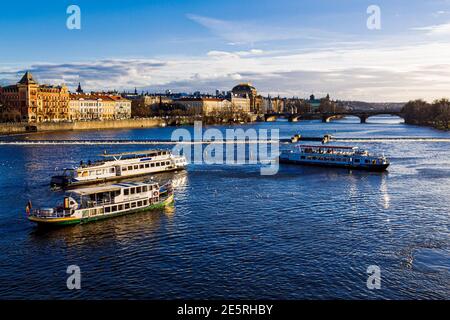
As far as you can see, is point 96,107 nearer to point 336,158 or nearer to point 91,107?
point 91,107

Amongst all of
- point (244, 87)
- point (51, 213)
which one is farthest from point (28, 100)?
point (244, 87)

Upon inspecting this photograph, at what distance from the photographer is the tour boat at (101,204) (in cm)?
1952

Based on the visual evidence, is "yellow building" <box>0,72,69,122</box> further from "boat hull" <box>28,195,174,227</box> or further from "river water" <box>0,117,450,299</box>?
"boat hull" <box>28,195,174,227</box>

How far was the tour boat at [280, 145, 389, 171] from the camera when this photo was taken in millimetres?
37125

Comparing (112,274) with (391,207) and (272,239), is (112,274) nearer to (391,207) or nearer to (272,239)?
(272,239)

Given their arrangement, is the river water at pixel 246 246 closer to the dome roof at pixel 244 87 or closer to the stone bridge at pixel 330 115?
the stone bridge at pixel 330 115

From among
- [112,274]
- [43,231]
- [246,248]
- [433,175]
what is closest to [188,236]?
[246,248]

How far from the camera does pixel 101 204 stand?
21109 mm

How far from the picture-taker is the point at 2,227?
752 inches

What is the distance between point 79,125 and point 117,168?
176 feet

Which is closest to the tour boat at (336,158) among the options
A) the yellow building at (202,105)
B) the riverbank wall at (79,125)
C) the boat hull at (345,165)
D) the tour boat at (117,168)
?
the boat hull at (345,165)

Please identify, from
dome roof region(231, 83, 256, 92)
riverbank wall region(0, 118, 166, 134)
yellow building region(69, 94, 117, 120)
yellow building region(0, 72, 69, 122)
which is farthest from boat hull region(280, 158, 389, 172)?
dome roof region(231, 83, 256, 92)
